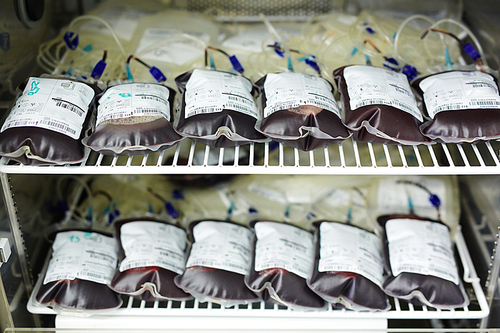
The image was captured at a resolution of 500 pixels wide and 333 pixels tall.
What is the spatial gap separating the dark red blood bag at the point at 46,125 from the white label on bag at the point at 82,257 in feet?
1.13

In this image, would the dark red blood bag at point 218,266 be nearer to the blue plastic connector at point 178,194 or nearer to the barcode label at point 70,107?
the blue plastic connector at point 178,194

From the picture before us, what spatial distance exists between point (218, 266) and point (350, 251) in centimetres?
37

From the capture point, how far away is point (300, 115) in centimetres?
110

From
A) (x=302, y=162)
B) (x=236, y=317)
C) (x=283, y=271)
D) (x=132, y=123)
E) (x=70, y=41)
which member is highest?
(x=70, y=41)

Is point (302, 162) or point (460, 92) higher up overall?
point (460, 92)

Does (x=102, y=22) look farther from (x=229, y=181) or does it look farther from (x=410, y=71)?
(x=410, y=71)

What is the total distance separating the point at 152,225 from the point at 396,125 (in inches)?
29.9

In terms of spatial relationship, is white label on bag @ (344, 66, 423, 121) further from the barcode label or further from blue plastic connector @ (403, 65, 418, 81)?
the barcode label

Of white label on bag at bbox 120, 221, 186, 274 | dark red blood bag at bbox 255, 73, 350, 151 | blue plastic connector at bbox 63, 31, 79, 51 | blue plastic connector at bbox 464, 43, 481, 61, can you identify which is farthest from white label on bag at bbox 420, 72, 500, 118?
blue plastic connector at bbox 63, 31, 79, 51

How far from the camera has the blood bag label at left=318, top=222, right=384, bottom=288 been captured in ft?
4.15

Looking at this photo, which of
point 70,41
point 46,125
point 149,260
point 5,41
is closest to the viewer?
point 46,125

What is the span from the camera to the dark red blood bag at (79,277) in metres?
1.23

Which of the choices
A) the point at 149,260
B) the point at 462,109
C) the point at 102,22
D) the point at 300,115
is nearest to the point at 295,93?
the point at 300,115

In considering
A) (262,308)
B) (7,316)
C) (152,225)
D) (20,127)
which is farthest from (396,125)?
(7,316)
